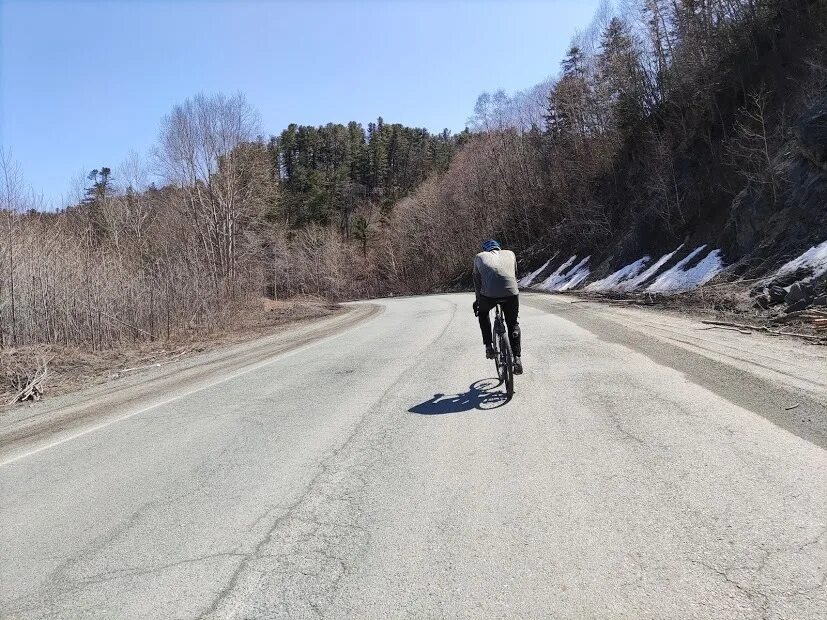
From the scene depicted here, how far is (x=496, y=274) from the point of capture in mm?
6902

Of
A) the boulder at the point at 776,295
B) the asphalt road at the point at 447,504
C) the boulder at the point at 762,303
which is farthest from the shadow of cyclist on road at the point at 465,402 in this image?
the boulder at the point at 776,295

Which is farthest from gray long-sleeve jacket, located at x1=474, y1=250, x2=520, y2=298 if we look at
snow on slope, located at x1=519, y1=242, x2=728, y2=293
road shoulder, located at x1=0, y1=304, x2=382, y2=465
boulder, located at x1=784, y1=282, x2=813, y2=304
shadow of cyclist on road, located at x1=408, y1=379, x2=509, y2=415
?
snow on slope, located at x1=519, y1=242, x2=728, y2=293

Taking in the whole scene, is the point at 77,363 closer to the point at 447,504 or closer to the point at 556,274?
the point at 447,504

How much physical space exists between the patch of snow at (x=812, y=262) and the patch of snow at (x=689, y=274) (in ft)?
14.9

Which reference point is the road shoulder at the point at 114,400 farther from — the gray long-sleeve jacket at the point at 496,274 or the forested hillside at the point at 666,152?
the forested hillside at the point at 666,152

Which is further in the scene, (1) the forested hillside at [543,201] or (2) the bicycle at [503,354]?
(1) the forested hillside at [543,201]

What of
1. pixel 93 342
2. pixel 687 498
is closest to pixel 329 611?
pixel 687 498

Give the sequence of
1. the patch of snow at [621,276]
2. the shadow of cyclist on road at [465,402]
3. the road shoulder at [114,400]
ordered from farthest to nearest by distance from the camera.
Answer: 1. the patch of snow at [621,276]
2. the road shoulder at [114,400]
3. the shadow of cyclist on road at [465,402]

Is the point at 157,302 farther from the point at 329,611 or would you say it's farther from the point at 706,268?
the point at 706,268

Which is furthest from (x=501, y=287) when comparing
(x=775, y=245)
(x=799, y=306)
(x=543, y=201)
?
(x=543, y=201)

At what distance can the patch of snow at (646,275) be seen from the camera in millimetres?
23625

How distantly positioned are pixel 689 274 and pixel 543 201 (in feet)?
103

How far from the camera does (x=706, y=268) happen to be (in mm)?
19797

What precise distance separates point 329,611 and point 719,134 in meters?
30.0
